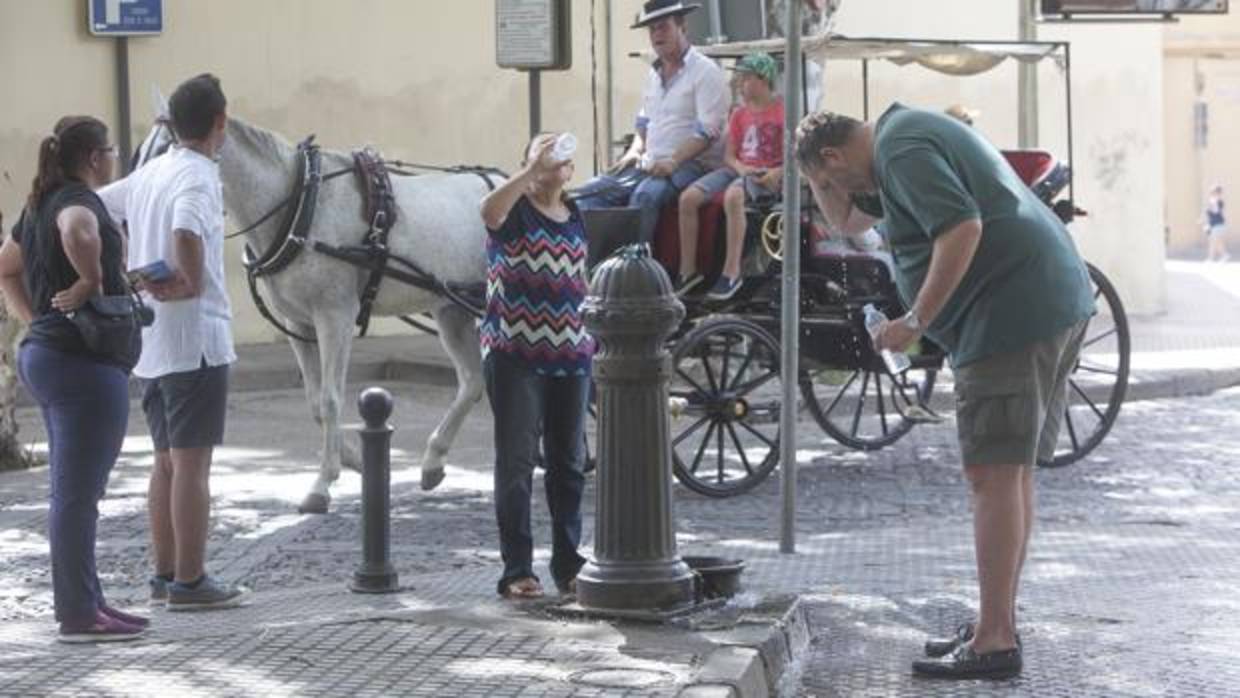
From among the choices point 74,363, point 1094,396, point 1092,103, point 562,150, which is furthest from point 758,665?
point 1092,103

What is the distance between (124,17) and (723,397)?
29.0 feet

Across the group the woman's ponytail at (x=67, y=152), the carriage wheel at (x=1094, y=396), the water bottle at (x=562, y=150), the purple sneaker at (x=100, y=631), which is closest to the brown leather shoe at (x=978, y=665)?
the water bottle at (x=562, y=150)

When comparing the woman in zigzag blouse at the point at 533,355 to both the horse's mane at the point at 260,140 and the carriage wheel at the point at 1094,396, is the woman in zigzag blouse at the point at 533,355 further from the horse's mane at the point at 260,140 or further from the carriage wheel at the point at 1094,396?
the carriage wheel at the point at 1094,396

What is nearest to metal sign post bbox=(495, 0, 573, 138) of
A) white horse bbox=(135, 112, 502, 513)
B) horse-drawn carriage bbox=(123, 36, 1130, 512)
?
horse-drawn carriage bbox=(123, 36, 1130, 512)

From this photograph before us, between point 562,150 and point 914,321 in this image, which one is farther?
point 562,150

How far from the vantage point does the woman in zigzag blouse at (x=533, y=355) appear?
8.30 metres

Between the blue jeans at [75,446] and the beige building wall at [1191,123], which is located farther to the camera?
the beige building wall at [1191,123]

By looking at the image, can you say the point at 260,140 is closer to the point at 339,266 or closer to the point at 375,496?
the point at 339,266

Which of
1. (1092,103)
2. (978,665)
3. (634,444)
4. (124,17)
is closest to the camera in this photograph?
(978,665)

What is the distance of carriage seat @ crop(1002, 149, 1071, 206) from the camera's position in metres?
12.9

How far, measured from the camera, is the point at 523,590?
27.4 feet

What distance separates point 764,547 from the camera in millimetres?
10383

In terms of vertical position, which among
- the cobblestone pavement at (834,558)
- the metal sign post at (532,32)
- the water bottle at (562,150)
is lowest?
the cobblestone pavement at (834,558)

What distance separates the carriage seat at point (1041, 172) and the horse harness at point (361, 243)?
3.11 meters
